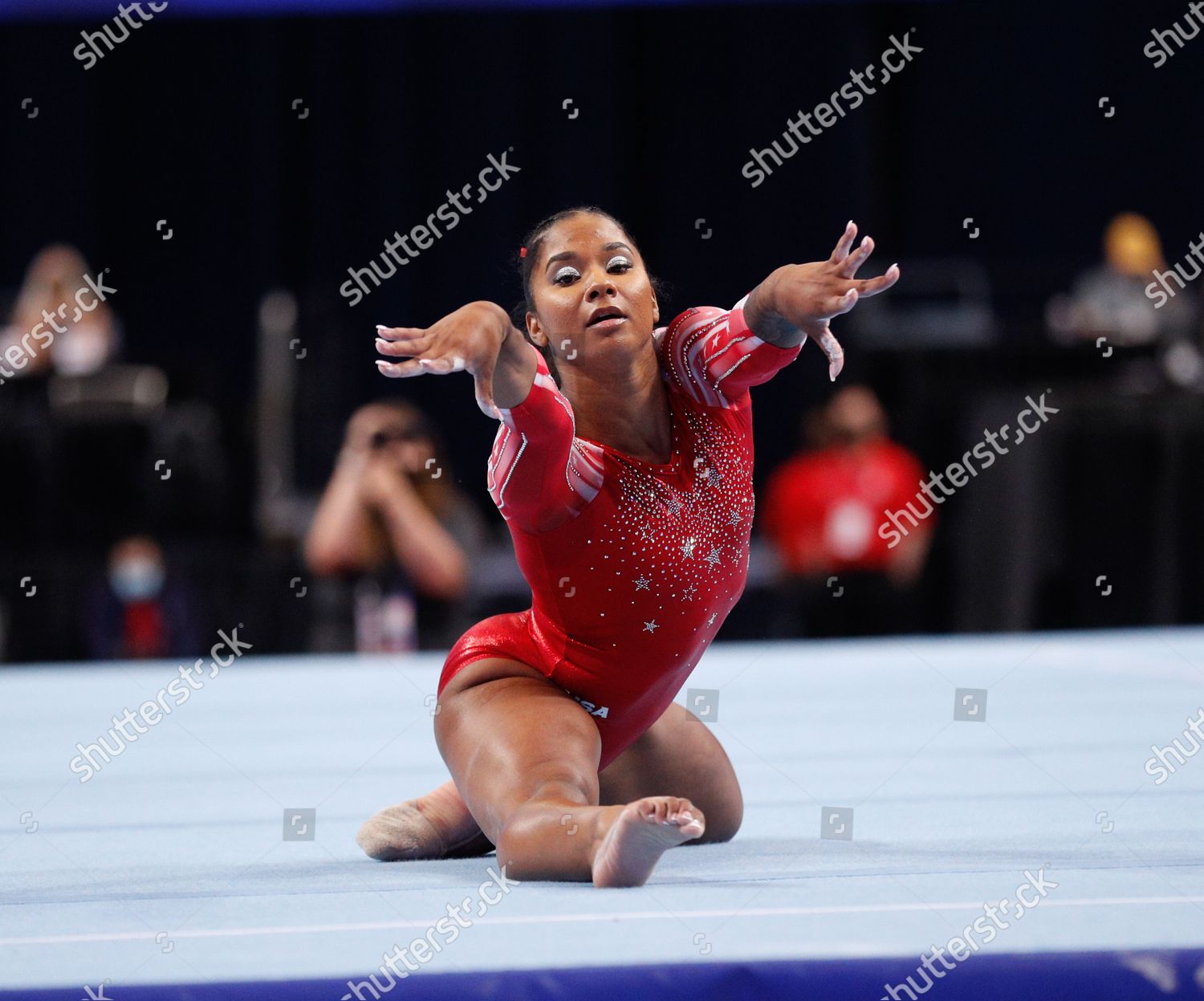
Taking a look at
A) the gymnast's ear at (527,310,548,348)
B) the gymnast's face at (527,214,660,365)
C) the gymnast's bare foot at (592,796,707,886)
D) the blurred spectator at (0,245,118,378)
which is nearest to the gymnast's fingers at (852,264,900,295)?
the gymnast's face at (527,214,660,365)

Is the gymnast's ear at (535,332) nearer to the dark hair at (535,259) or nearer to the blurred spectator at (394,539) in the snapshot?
the dark hair at (535,259)

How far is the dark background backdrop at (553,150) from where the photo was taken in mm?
7750

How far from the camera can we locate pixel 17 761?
3178 mm

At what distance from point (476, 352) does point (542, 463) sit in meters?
0.25

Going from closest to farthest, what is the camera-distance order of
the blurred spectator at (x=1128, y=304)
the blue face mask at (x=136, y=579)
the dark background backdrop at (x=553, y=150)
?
the blue face mask at (x=136, y=579) → the blurred spectator at (x=1128, y=304) → the dark background backdrop at (x=553, y=150)

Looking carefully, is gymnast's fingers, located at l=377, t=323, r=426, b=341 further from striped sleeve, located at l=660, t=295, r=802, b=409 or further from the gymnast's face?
striped sleeve, located at l=660, t=295, r=802, b=409

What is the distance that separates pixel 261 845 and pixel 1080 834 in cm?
126

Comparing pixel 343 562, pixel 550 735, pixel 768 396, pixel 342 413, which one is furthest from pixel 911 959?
pixel 768 396

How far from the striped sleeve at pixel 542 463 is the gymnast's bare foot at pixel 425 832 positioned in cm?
49

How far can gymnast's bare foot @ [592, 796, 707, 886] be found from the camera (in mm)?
1562

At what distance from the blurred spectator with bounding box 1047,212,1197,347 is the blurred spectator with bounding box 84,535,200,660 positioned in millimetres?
3936

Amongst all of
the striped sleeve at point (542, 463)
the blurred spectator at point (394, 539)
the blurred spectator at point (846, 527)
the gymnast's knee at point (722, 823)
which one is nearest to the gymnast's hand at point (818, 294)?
the striped sleeve at point (542, 463)

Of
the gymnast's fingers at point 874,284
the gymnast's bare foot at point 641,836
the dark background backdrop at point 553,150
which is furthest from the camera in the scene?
the dark background backdrop at point 553,150

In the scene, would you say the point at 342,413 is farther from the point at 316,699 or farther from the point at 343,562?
the point at 316,699
